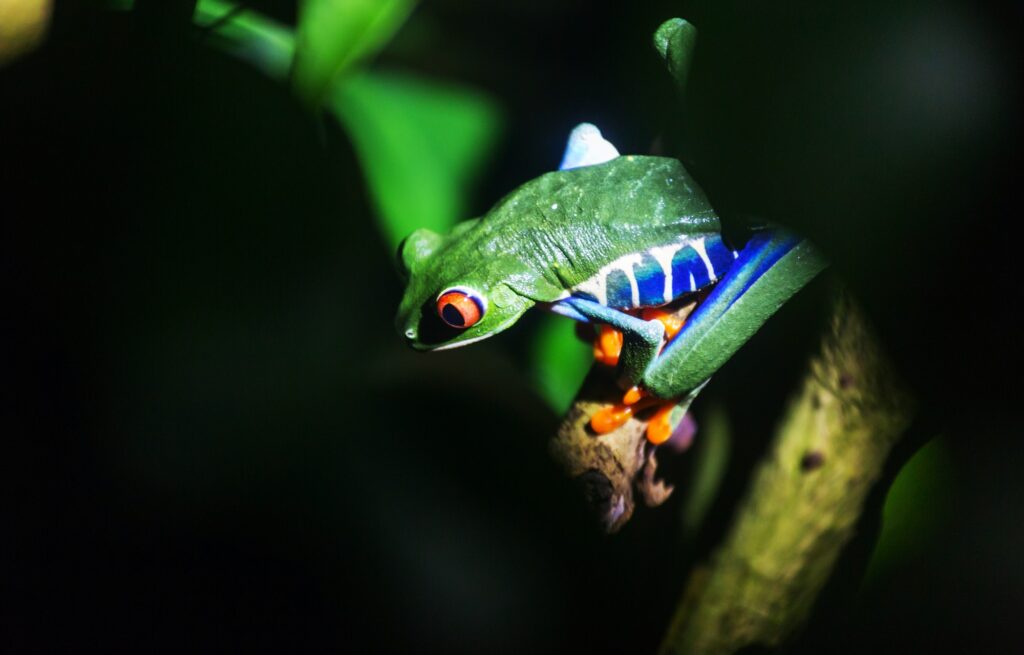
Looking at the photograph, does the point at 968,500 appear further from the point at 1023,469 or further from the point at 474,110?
the point at 474,110

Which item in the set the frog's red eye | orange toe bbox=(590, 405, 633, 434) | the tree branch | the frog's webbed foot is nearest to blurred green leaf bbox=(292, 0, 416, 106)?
the frog's red eye

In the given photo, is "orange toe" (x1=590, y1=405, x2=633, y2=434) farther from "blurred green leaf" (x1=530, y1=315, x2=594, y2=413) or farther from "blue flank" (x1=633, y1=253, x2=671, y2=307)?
Answer: "blurred green leaf" (x1=530, y1=315, x2=594, y2=413)

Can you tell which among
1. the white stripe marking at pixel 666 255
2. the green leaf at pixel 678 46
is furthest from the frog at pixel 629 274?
the green leaf at pixel 678 46

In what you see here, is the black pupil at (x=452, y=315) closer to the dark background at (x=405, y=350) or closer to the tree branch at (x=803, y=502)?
the dark background at (x=405, y=350)

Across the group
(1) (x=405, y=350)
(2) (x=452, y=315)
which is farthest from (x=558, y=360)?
(2) (x=452, y=315)

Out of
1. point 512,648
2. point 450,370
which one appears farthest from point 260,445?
point 512,648

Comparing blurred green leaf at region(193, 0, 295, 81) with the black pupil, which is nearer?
the black pupil

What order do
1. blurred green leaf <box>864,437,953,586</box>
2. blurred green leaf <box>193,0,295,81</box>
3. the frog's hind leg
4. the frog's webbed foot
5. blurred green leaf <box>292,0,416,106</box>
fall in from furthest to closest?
blurred green leaf <box>193,0,295,81</box>
blurred green leaf <box>292,0,416,106</box>
blurred green leaf <box>864,437,953,586</box>
the frog's webbed foot
the frog's hind leg
